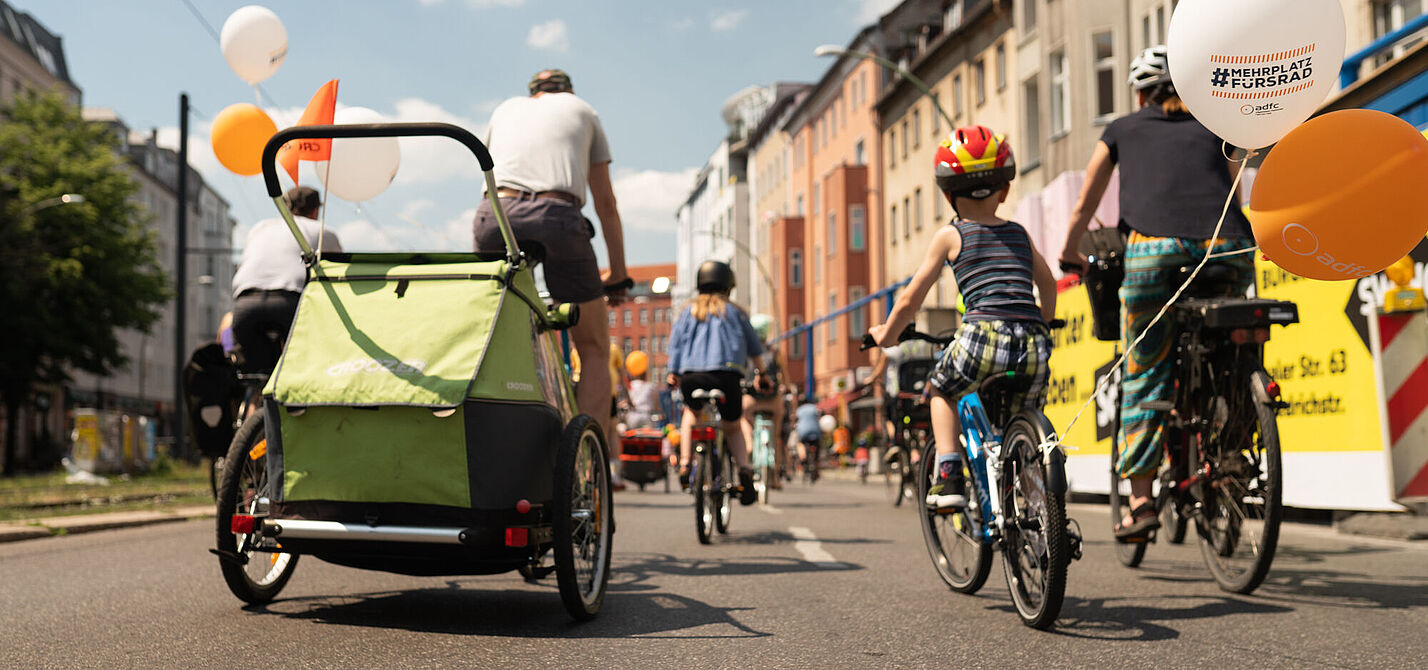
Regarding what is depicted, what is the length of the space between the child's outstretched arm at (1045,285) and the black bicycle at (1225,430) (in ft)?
1.82

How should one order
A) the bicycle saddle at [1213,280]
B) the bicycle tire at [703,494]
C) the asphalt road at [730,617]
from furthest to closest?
the bicycle tire at [703,494], the bicycle saddle at [1213,280], the asphalt road at [730,617]

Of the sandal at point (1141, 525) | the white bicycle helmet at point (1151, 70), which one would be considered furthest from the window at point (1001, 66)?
the sandal at point (1141, 525)

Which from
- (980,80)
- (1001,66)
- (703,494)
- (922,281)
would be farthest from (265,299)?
(980,80)

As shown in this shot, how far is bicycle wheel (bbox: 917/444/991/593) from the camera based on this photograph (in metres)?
5.45

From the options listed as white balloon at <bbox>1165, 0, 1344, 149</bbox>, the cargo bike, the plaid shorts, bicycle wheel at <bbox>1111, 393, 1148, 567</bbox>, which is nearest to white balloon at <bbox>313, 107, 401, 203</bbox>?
the cargo bike

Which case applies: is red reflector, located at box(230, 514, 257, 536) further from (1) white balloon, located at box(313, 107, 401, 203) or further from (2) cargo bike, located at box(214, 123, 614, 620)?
(1) white balloon, located at box(313, 107, 401, 203)

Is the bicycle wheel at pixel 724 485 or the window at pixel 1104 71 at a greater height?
the window at pixel 1104 71

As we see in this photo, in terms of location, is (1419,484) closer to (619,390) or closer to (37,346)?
(619,390)

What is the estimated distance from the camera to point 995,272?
5.47 m

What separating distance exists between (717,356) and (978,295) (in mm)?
4108

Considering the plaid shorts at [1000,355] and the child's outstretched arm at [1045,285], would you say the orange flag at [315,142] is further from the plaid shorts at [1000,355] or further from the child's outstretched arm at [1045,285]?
the child's outstretched arm at [1045,285]

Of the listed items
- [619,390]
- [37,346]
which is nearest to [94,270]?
[37,346]

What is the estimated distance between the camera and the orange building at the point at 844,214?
5725 cm

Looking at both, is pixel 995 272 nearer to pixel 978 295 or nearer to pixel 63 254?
pixel 978 295
